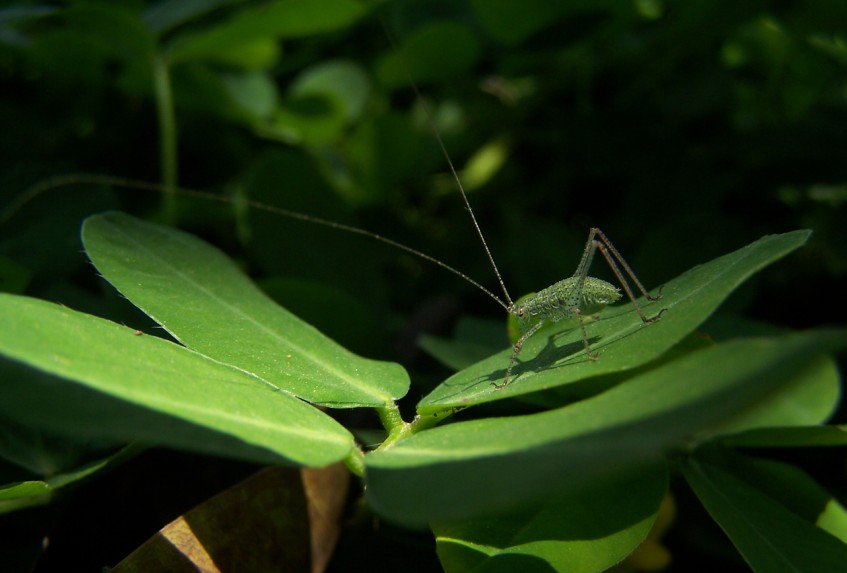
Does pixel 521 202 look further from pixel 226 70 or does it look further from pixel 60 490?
pixel 60 490

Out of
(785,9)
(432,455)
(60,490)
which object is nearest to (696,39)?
(785,9)

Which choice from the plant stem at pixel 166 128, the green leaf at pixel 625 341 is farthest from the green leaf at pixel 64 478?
the plant stem at pixel 166 128

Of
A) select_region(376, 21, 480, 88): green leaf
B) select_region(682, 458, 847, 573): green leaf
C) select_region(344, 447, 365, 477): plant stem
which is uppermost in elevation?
select_region(376, 21, 480, 88): green leaf

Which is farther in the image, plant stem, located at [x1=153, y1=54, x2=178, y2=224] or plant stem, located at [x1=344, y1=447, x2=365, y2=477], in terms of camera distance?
plant stem, located at [x1=153, y1=54, x2=178, y2=224]

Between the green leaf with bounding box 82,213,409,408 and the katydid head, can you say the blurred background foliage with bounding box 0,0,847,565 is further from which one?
the green leaf with bounding box 82,213,409,408

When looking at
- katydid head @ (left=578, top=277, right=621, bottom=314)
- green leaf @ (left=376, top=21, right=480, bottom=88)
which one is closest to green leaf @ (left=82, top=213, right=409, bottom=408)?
katydid head @ (left=578, top=277, right=621, bottom=314)

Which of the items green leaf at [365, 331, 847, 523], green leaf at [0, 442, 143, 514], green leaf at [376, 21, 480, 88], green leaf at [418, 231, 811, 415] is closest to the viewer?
green leaf at [365, 331, 847, 523]
